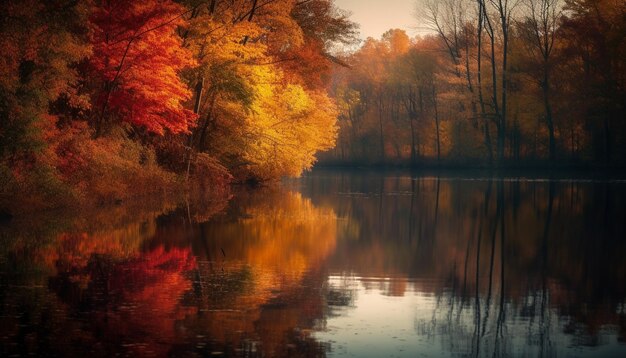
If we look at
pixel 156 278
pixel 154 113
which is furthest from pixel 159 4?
pixel 156 278

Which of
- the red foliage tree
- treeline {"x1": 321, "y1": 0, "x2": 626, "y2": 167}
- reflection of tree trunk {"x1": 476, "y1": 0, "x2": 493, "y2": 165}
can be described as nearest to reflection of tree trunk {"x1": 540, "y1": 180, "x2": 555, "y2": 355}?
the red foliage tree

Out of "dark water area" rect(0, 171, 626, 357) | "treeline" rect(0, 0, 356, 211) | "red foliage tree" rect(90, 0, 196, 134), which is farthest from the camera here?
"red foliage tree" rect(90, 0, 196, 134)

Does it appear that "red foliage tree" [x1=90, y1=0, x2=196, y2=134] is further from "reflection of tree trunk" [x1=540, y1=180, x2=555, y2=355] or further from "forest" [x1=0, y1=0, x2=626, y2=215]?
"reflection of tree trunk" [x1=540, y1=180, x2=555, y2=355]

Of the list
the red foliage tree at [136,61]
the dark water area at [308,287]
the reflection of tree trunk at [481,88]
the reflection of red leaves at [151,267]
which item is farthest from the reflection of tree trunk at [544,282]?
the reflection of tree trunk at [481,88]

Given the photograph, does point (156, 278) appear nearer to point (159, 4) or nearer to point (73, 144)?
point (73, 144)

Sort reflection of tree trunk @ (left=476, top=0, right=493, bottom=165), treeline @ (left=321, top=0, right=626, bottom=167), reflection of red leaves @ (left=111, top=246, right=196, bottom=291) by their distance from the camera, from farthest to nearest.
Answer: reflection of tree trunk @ (left=476, top=0, right=493, bottom=165), treeline @ (left=321, top=0, right=626, bottom=167), reflection of red leaves @ (left=111, top=246, right=196, bottom=291)

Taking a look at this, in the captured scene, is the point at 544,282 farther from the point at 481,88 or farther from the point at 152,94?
the point at 481,88

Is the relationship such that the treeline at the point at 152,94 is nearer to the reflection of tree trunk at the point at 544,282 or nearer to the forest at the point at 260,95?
the forest at the point at 260,95

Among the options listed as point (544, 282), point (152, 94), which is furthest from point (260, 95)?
point (544, 282)

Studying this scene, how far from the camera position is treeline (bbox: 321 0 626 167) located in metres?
62.0

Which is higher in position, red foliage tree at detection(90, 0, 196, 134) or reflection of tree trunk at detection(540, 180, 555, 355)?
red foliage tree at detection(90, 0, 196, 134)

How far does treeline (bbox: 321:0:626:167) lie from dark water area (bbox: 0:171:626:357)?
41309 millimetres

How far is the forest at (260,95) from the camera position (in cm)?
2419

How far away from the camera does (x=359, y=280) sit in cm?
1319
